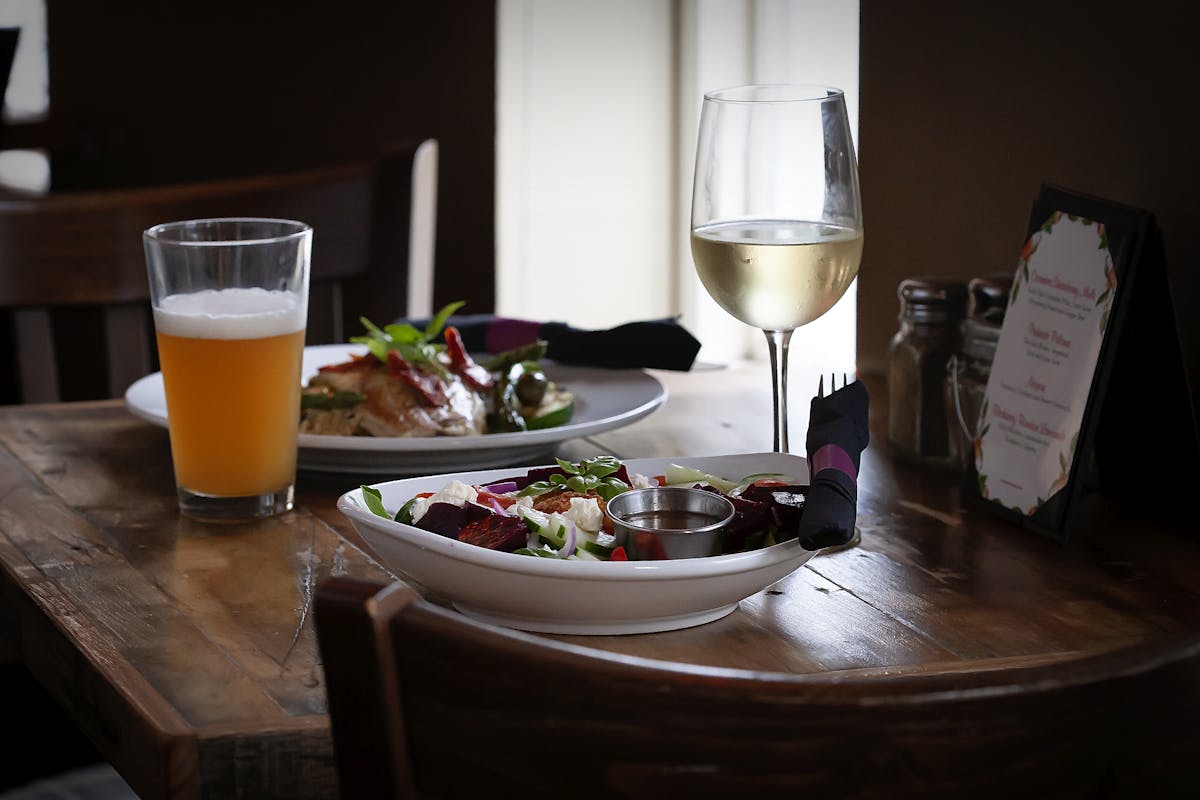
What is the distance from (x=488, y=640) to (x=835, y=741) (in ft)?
0.45

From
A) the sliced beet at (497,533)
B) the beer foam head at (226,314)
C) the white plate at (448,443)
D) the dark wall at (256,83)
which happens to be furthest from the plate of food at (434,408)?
the dark wall at (256,83)

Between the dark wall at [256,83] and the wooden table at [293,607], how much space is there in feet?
9.04

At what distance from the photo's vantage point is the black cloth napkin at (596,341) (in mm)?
1653

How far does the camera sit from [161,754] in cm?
81

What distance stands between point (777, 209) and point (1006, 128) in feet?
1.82

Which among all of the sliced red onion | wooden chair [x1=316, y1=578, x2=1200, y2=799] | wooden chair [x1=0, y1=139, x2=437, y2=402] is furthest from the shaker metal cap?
wooden chair [x1=0, y1=139, x2=437, y2=402]

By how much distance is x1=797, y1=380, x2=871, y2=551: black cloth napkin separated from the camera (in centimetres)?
97

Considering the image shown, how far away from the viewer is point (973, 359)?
142 cm

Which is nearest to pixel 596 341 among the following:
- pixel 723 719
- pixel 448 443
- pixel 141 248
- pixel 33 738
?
pixel 448 443

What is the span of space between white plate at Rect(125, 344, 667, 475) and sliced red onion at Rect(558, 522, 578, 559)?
0.36 metres

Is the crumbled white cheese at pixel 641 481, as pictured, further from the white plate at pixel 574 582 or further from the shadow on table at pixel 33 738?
the shadow on table at pixel 33 738

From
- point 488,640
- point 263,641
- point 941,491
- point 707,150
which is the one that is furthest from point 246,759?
point 941,491

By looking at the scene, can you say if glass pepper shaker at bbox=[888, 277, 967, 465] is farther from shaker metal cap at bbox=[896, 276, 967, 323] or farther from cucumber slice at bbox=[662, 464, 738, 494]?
cucumber slice at bbox=[662, 464, 738, 494]

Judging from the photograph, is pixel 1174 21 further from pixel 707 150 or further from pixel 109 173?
pixel 109 173
